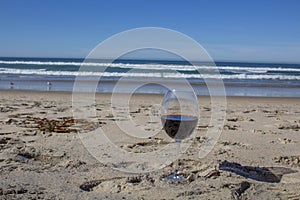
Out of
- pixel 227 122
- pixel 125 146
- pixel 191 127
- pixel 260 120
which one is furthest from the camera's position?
pixel 260 120

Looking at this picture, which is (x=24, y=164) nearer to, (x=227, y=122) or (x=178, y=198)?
(x=178, y=198)

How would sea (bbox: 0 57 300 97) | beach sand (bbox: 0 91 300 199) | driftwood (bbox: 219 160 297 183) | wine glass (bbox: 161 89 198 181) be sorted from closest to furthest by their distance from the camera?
beach sand (bbox: 0 91 300 199), wine glass (bbox: 161 89 198 181), driftwood (bbox: 219 160 297 183), sea (bbox: 0 57 300 97)

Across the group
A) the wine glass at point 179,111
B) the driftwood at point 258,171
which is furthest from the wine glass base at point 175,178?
the driftwood at point 258,171

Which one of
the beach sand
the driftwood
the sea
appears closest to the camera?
the beach sand

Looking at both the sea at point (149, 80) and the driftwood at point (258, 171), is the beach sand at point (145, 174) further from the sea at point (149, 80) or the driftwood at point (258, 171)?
the sea at point (149, 80)

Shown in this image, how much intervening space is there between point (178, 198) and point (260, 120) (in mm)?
5404

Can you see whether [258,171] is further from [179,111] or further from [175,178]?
[179,111]

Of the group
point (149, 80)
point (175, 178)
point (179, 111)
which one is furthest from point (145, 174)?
point (149, 80)

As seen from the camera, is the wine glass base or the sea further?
the sea

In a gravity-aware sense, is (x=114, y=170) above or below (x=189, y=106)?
below

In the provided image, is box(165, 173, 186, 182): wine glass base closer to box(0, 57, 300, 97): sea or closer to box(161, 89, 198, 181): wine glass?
box(161, 89, 198, 181): wine glass

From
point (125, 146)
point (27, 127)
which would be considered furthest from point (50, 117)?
point (125, 146)

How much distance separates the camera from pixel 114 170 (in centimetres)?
373

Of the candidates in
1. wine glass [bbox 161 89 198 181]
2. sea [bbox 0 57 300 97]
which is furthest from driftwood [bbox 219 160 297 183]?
sea [bbox 0 57 300 97]
